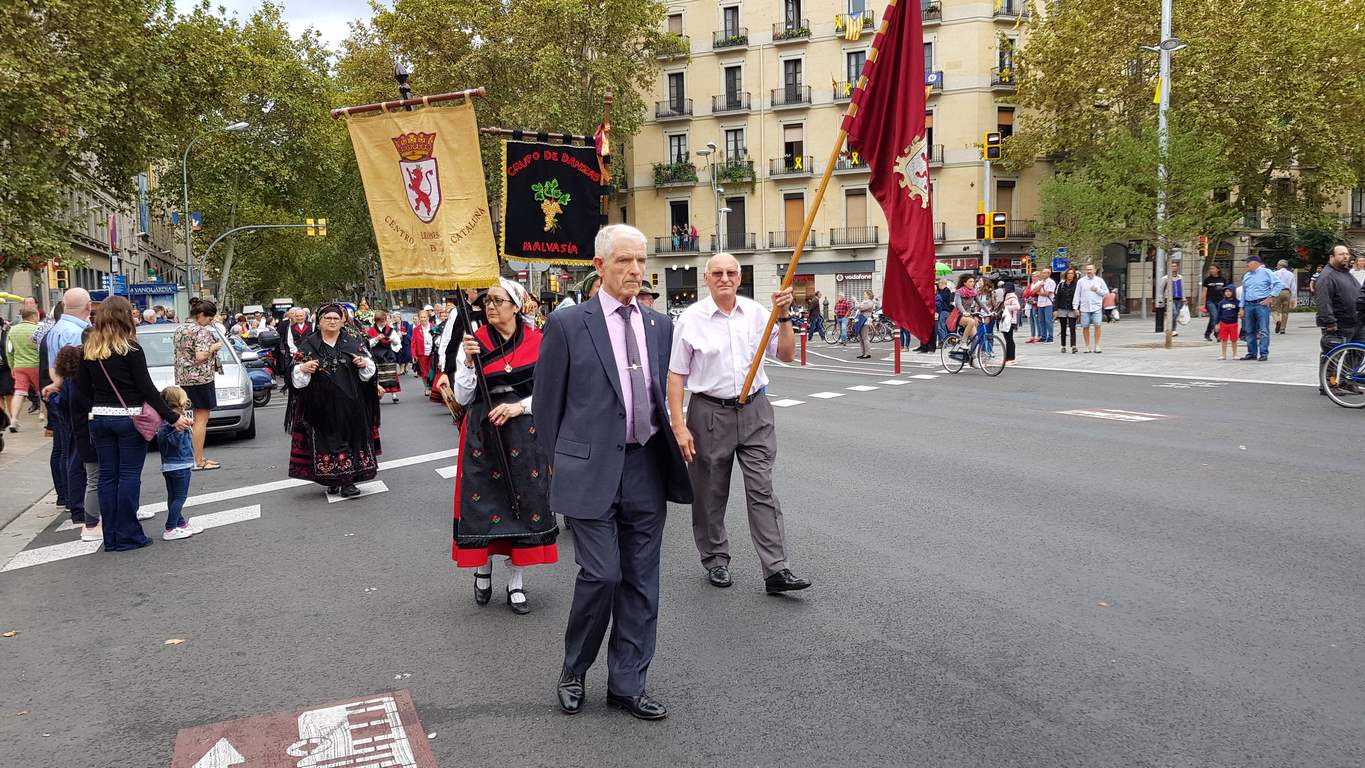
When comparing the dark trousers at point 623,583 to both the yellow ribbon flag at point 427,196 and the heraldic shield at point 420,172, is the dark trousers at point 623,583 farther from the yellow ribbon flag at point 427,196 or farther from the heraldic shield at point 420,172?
the heraldic shield at point 420,172

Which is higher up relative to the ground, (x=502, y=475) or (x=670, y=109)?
(x=670, y=109)

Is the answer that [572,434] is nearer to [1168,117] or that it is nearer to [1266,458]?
[1266,458]

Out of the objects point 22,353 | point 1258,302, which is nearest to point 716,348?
point 22,353

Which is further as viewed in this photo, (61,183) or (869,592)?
(61,183)

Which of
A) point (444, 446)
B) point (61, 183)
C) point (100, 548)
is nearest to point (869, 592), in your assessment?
point (100, 548)

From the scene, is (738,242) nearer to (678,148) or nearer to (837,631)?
(678,148)

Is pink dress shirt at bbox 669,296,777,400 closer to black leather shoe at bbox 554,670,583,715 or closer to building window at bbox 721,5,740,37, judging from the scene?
black leather shoe at bbox 554,670,583,715

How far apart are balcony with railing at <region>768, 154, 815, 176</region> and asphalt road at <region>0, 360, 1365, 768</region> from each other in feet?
147

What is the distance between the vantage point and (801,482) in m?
8.64

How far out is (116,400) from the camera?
6852mm

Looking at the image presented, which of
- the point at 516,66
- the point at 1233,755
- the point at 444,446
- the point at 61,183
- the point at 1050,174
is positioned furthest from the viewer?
the point at 1050,174

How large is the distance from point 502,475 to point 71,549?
152 inches

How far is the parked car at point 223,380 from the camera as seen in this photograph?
1295cm

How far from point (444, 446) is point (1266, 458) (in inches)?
331
